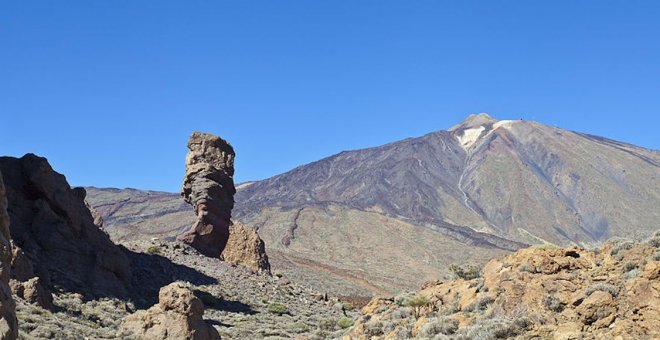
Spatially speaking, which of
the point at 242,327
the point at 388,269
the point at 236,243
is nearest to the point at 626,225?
the point at 388,269

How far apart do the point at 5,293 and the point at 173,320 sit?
912 centimetres

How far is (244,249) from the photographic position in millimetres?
41406

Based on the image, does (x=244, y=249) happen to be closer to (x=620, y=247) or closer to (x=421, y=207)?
(x=620, y=247)

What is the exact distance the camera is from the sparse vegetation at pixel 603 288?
427 inches

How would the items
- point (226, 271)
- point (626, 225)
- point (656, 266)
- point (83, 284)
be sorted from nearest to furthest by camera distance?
1. point (656, 266)
2. point (83, 284)
3. point (226, 271)
4. point (626, 225)

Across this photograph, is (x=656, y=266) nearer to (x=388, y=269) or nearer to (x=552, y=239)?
(x=388, y=269)

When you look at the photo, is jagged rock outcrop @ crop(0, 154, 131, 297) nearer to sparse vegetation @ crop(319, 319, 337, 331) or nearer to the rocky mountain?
the rocky mountain

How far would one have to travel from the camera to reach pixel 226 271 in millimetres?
36719

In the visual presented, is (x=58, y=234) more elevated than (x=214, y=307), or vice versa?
(x=58, y=234)

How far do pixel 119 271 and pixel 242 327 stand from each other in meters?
6.34

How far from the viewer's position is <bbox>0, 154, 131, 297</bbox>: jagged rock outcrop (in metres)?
25.5

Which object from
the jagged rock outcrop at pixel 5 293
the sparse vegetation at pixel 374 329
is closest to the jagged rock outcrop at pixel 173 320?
the sparse vegetation at pixel 374 329

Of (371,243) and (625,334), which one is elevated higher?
(371,243)

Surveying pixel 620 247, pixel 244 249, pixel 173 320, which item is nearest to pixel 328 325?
pixel 173 320
